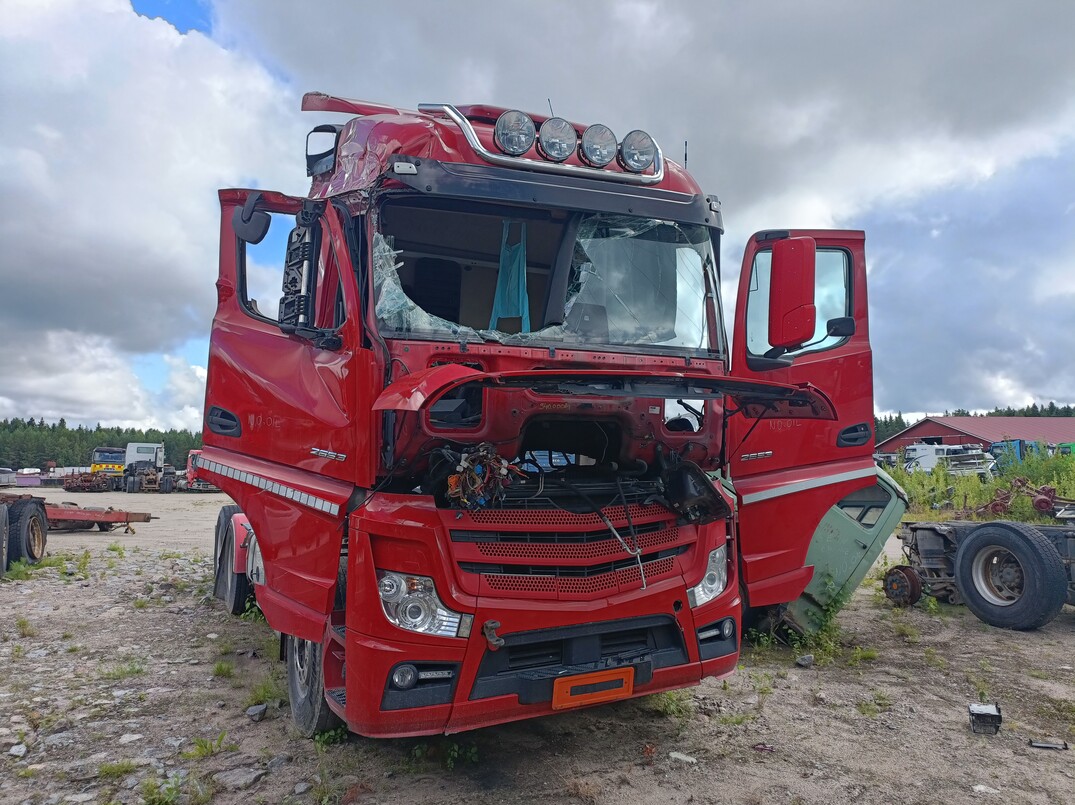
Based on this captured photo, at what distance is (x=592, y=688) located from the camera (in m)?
3.56

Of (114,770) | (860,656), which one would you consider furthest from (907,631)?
(114,770)

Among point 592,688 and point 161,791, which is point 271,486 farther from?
point 592,688

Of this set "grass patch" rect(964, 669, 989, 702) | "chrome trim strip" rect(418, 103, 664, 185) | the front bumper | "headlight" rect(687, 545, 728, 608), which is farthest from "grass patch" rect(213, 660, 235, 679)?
"grass patch" rect(964, 669, 989, 702)

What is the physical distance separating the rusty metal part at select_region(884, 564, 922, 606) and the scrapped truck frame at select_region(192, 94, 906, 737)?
364 cm

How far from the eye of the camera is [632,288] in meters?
4.30

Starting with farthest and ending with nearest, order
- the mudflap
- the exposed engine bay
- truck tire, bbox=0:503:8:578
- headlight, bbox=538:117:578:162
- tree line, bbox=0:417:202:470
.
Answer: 1. tree line, bbox=0:417:202:470
2. truck tire, bbox=0:503:8:578
3. the mudflap
4. headlight, bbox=538:117:578:162
5. the exposed engine bay

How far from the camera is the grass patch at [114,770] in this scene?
3912 millimetres

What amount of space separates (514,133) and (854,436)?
10.5 feet

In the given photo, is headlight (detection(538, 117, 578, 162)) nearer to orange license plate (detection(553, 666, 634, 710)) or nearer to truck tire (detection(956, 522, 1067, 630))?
orange license plate (detection(553, 666, 634, 710))

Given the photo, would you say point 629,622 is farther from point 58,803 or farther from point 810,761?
point 58,803

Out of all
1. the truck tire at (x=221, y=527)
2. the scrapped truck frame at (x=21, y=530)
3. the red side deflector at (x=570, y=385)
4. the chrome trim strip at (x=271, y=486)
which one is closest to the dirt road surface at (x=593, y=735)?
the truck tire at (x=221, y=527)

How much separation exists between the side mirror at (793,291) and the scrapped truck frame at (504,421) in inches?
0.6

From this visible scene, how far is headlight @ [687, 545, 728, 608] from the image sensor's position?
3.97 meters

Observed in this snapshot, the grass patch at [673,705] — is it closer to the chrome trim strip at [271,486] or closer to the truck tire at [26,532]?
the chrome trim strip at [271,486]
